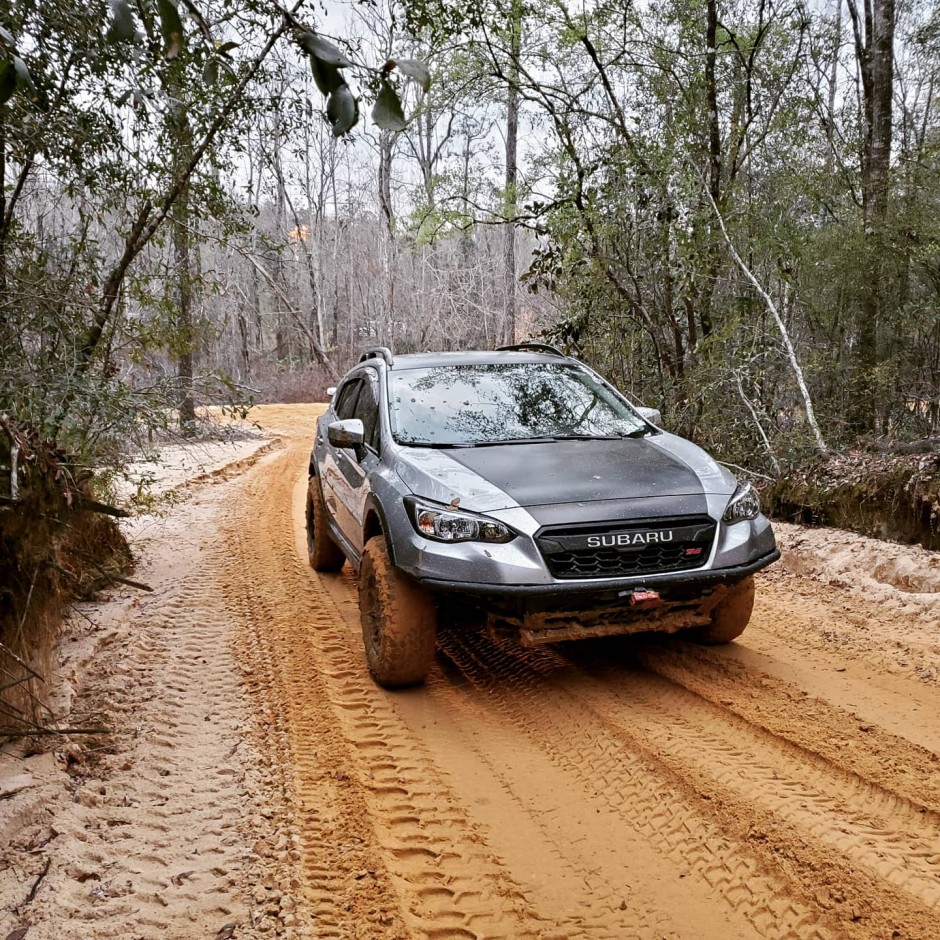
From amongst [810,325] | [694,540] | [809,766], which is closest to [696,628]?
[694,540]

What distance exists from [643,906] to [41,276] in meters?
5.37

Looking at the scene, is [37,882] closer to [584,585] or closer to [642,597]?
[584,585]

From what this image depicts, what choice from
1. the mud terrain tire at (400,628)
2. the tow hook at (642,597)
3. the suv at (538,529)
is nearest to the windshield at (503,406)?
the suv at (538,529)

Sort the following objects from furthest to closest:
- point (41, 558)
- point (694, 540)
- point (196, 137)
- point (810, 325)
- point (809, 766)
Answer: point (810, 325) < point (196, 137) < point (694, 540) < point (41, 558) < point (809, 766)

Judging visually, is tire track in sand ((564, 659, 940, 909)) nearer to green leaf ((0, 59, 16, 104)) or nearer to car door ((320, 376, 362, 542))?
car door ((320, 376, 362, 542))

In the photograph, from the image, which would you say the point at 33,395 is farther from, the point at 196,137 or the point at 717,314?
the point at 717,314

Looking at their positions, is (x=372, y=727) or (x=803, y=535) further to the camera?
(x=803, y=535)

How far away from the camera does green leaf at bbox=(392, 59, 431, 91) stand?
3.97 ft

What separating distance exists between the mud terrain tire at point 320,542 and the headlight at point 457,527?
281cm

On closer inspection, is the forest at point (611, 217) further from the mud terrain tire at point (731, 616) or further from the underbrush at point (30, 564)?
the mud terrain tire at point (731, 616)

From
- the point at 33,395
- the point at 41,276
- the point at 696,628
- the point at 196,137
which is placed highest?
the point at 196,137

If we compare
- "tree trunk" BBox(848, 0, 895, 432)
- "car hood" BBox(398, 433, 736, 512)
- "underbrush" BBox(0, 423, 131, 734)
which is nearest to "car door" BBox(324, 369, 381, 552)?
"car hood" BBox(398, 433, 736, 512)

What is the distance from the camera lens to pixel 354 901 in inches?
103

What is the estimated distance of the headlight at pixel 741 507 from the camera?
13.8 feet
